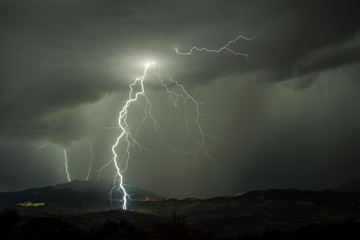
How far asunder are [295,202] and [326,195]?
2461 cm

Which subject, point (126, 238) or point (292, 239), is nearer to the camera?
point (126, 238)

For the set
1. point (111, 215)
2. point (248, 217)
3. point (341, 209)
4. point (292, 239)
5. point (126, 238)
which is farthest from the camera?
point (341, 209)

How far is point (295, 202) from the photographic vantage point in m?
190

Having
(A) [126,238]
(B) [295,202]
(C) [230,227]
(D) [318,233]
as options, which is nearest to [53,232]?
(A) [126,238]

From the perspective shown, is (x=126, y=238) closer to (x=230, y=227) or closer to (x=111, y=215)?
(x=230, y=227)

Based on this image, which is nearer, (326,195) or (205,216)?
(205,216)

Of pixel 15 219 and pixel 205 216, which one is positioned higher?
pixel 15 219

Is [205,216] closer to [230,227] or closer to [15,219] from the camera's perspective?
[230,227]

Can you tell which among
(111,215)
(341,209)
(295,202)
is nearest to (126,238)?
(111,215)

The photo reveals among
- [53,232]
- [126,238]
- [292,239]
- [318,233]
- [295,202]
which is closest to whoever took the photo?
[53,232]

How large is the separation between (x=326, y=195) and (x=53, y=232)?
199 metres

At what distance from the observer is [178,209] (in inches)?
7849

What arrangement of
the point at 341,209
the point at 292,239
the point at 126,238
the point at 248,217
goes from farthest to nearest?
the point at 341,209 < the point at 248,217 < the point at 292,239 < the point at 126,238

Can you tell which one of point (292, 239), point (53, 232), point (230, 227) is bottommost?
point (230, 227)
